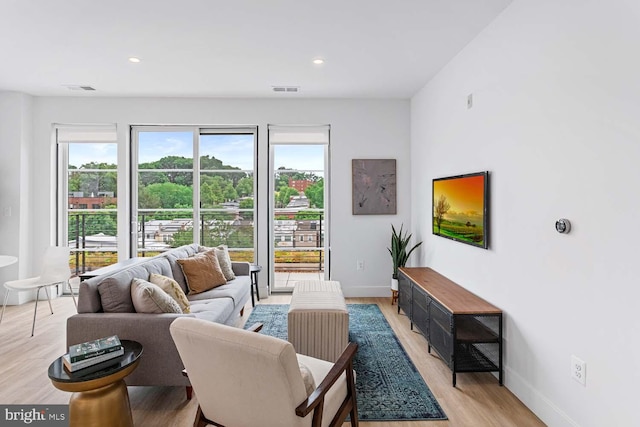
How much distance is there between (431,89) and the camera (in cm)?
398

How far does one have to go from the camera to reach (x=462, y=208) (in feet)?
10.3

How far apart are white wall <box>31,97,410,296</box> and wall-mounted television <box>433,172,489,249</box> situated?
1155mm

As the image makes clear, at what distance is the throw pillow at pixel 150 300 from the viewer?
2268 millimetres

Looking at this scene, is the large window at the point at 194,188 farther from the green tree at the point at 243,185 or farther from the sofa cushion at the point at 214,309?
the sofa cushion at the point at 214,309

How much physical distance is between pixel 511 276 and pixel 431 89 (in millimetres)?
2429

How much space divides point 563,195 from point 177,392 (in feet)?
8.99

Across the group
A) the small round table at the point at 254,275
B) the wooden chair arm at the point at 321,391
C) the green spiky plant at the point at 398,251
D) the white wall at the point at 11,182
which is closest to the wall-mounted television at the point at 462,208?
the green spiky plant at the point at 398,251

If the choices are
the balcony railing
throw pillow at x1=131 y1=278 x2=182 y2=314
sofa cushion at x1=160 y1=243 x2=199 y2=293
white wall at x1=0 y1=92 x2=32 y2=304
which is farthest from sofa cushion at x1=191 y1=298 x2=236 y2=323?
white wall at x1=0 y1=92 x2=32 y2=304

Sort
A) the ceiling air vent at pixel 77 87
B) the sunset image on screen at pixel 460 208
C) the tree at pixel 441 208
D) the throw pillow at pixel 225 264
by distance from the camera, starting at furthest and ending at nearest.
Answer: the ceiling air vent at pixel 77 87 → the throw pillow at pixel 225 264 → the tree at pixel 441 208 → the sunset image on screen at pixel 460 208

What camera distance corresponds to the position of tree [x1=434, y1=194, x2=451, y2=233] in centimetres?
347

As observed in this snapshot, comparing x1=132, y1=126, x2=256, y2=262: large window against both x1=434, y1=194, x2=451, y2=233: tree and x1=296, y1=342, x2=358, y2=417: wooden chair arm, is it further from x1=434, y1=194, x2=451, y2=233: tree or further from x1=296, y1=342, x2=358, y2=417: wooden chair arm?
x1=296, y1=342, x2=358, y2=417: wooden chair arm

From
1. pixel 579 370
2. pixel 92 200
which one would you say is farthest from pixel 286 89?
pixel 579 370

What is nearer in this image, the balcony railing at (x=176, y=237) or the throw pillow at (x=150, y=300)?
the throw pillow at (x=150, y=300)

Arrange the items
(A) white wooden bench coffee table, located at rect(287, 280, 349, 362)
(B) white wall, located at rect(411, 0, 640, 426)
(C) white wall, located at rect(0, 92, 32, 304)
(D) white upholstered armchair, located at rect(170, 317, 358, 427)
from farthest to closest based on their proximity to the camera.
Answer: (C) white wall, located at rect(0, 92, 32, 304)
(A) white wooden bench coffee table, located at rect(287, 280, 349, 362)
(B) white wall, located at rect(411, 0, 640, 426)
(D) white upholstered armchair, located at rect(170, 317, 358, 427)
